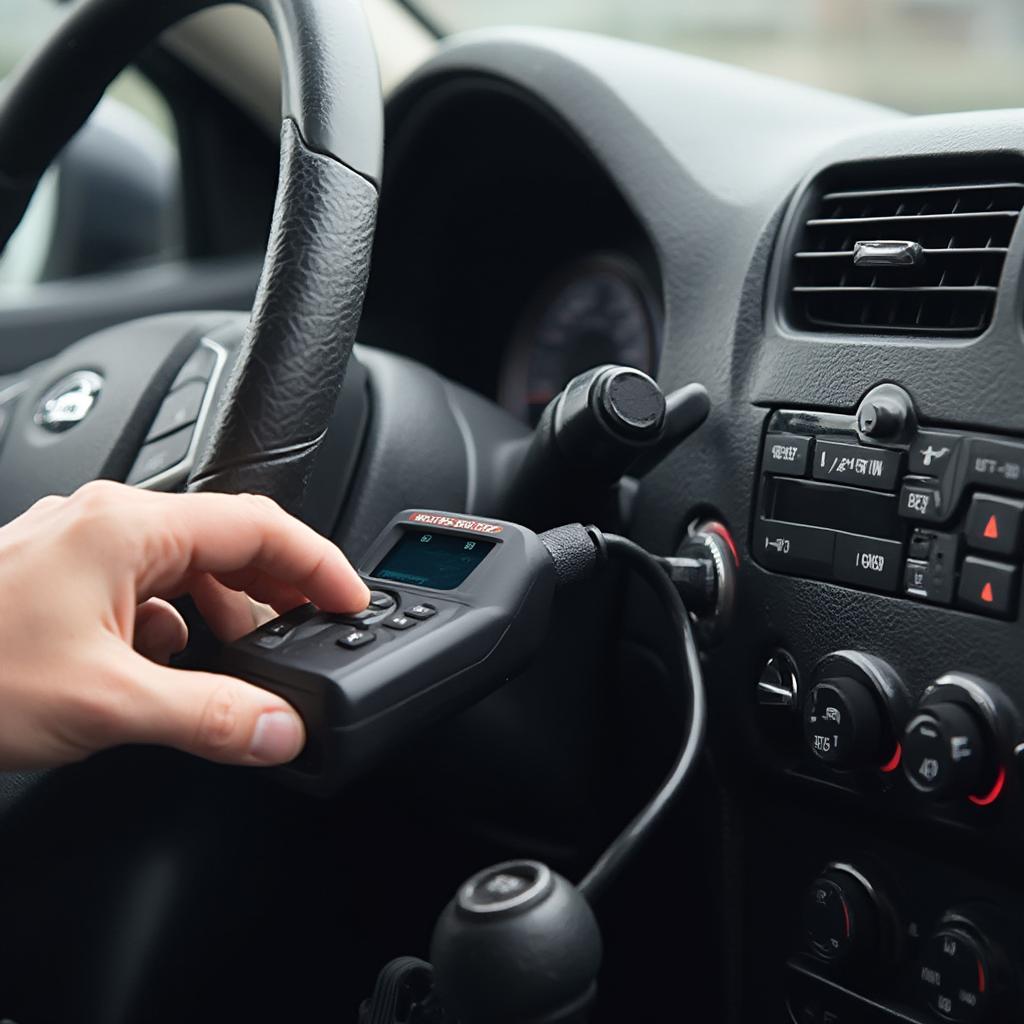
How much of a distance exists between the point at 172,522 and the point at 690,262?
0.58 m

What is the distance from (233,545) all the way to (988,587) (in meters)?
0.45

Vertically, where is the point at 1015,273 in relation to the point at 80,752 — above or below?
above

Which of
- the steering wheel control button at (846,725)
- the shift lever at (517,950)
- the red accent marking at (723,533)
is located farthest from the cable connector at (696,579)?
the shift lever at (517,950)

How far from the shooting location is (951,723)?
795 millimetres

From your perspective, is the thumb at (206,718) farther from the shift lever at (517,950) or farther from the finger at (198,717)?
the shift lever at (517,950)

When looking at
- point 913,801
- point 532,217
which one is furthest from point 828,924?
point 532,217

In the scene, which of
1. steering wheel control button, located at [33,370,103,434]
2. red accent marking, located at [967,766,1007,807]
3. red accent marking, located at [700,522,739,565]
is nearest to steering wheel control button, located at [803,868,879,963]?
red accent marking, located at [967,766,1007,807]

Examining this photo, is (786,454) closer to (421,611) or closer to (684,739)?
(684,739)

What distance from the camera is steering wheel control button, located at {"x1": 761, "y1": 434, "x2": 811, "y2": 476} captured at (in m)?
0.94

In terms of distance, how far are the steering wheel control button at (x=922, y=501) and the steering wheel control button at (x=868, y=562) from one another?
0.03m

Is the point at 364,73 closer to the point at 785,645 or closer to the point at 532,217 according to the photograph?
the point at 785,645

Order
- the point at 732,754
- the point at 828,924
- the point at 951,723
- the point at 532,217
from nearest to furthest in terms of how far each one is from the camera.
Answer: the point at 951,723
the point at 828,924
the point at 732,754
the point at 532,217

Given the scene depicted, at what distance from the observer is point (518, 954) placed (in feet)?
2.03

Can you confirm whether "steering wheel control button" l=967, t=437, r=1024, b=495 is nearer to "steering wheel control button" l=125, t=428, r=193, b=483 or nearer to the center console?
the center console
